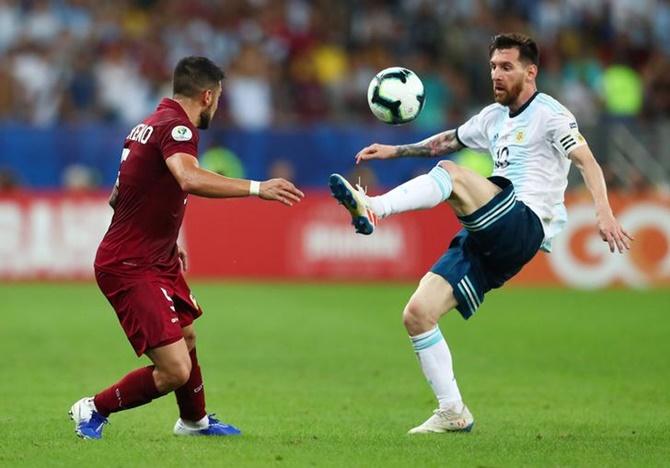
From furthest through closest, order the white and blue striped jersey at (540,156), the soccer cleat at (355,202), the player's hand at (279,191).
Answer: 1. the white and blue striped jersey at (540,156)
2. the soccer cleat at (355,202)
3. the player's hand at (279,191)

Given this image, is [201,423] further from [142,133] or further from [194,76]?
[194,76]

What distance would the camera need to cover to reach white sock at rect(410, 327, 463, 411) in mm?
8719

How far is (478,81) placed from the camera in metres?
24.8

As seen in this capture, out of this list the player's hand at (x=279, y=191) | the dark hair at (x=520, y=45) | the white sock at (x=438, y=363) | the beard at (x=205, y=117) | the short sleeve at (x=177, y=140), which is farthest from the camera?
the dark hair at (x=520, y=45)

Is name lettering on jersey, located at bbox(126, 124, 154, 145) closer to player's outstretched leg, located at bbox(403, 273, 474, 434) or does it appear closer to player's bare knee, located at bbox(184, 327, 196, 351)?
player's bare knee, located at bbox(184, 327, 196, 351)

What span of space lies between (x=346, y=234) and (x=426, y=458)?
46.4ft

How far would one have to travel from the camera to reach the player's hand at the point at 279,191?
7582 millimetres

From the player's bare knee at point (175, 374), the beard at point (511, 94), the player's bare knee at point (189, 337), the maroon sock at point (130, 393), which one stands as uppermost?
the beard at point (511, 94)

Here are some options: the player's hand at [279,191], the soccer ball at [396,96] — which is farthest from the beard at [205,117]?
the soccer ball at [396,96]

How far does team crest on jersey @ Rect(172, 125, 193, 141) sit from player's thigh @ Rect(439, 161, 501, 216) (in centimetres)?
158

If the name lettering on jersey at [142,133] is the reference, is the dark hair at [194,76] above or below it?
above

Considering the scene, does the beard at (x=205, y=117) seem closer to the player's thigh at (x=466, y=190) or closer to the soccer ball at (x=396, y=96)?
the soccer ball at (x=396, y=96)

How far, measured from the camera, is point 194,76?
8.21 m

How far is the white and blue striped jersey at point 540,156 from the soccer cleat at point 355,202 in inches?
57.2
